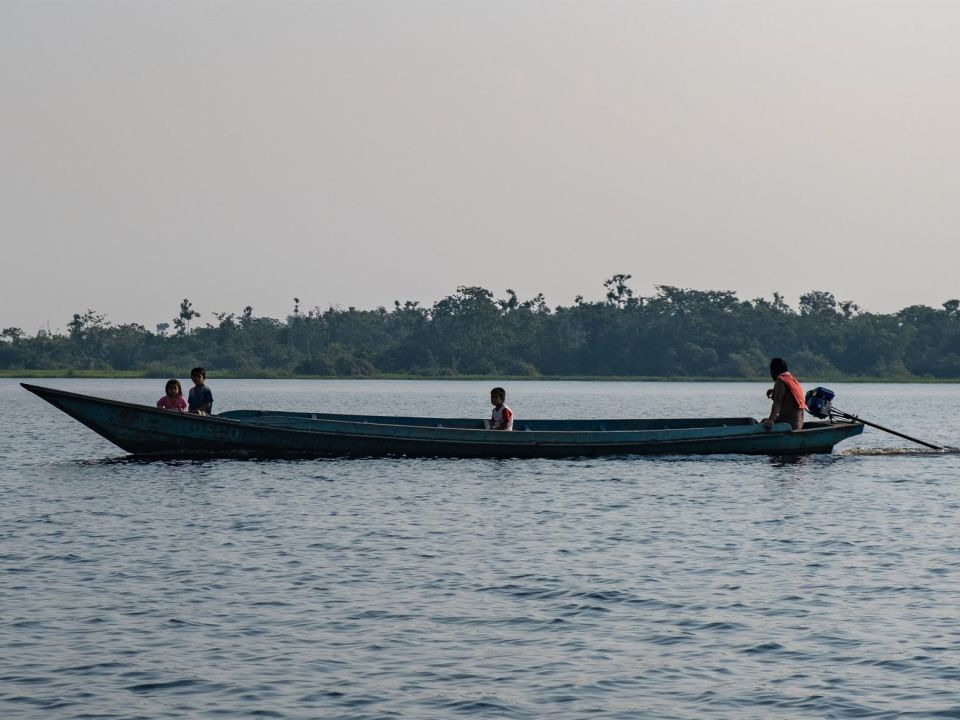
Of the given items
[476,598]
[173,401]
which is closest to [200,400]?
[173,401]

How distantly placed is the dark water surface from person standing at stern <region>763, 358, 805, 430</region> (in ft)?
11.2

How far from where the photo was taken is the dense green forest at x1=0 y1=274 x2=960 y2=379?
15512 cm

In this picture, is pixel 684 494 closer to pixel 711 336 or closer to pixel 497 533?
pixel 497 533

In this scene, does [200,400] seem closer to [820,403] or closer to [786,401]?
[786,401]

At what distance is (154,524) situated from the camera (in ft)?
65.1

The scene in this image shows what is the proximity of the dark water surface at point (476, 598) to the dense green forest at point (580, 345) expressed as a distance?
432 feet

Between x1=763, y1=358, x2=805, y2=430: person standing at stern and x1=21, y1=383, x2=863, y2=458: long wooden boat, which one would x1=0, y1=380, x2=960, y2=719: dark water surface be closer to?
x1=21, y1=383, x2=863, y2=458: long wooden boat

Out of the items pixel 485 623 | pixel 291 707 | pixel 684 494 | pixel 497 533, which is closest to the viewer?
pixel 291 707

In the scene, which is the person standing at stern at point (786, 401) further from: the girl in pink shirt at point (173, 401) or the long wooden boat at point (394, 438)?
the girl in pink shirt at point (173, 401)

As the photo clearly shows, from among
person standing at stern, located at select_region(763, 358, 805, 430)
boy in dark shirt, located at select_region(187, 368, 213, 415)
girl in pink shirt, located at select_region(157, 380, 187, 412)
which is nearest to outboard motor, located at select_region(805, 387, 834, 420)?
person standing at stern, located at select_region(763, 358, 805, 430)

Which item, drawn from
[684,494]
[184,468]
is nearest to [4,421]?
[184,468]

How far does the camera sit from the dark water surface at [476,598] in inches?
412

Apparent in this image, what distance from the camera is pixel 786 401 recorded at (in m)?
29.9

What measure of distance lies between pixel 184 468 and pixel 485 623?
53.1ft
